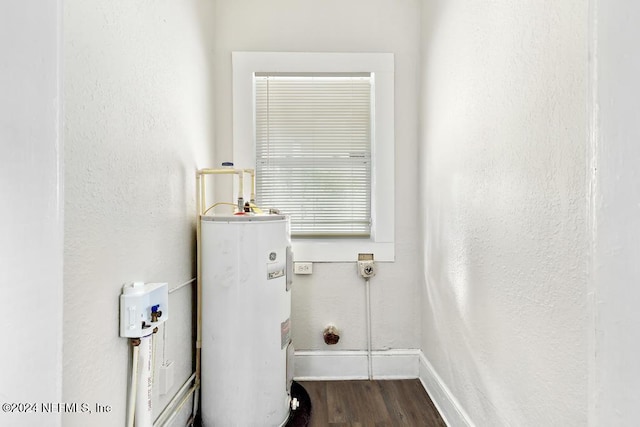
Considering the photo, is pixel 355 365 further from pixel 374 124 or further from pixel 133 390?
pixel 374 124

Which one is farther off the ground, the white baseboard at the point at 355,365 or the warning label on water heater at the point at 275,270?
the warning label on water heater at the point at 275,270

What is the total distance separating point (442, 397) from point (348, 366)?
1.98 feet

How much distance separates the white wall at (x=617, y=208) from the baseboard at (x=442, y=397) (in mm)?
1297

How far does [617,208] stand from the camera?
0.41m

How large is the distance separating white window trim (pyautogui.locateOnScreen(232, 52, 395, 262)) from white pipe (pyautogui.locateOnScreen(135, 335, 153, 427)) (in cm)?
112

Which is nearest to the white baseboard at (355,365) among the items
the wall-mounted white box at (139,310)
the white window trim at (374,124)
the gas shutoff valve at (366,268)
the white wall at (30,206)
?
the gas shutoff valve at (366,268)

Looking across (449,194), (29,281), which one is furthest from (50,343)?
(449,194)

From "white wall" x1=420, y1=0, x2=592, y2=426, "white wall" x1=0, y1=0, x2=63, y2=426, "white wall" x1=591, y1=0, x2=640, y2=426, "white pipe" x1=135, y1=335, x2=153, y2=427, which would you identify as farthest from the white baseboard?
"white wall" x1=591, y1=0, x2=640, y2=426

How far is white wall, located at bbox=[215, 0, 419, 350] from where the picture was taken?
2156 mm

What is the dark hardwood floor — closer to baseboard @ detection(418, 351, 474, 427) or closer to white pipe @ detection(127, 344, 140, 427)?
baseboard @ detection(418, 351, 474, 427)

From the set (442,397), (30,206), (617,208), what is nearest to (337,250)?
(442,397)

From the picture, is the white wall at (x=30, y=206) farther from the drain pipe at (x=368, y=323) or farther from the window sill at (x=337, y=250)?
the drain pipe at (x=368, y=323)

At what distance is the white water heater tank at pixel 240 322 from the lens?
1.54 m

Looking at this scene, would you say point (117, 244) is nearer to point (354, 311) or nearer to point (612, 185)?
point (612, 185)
